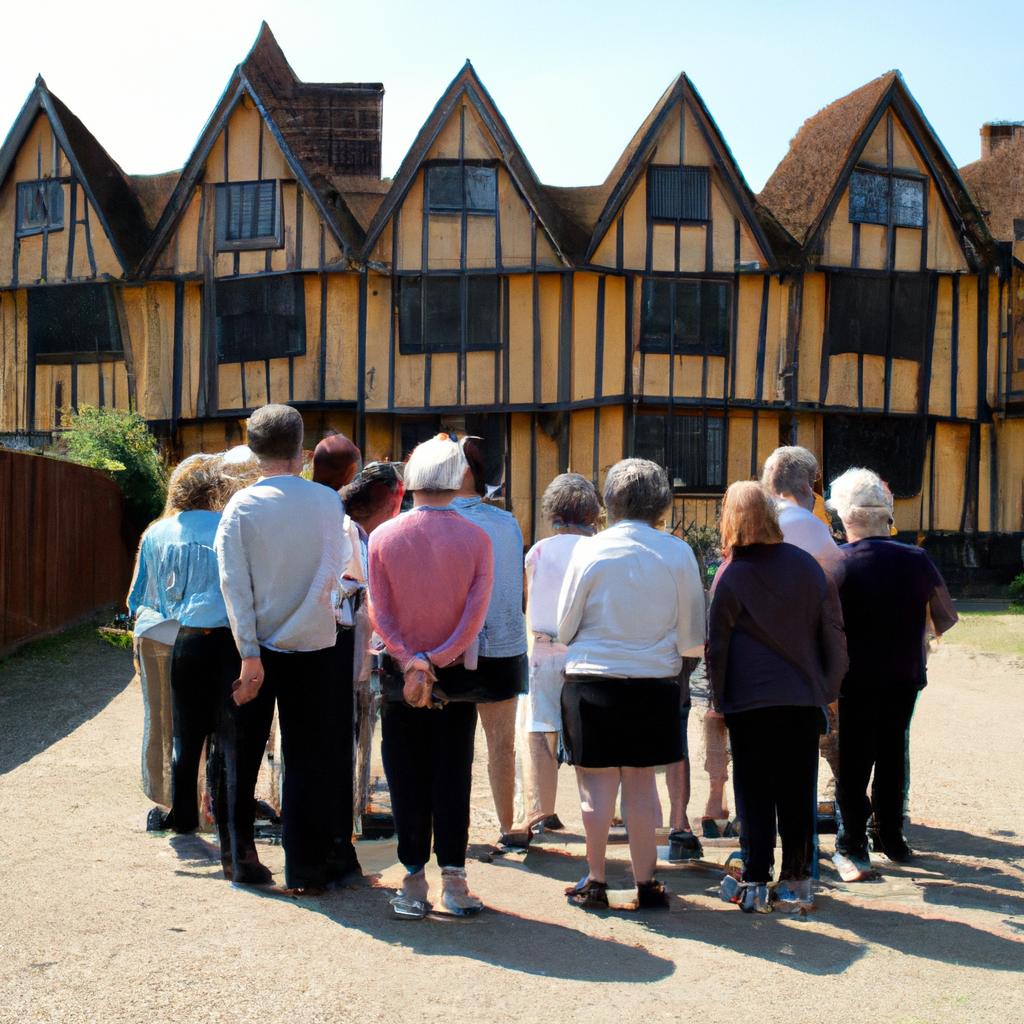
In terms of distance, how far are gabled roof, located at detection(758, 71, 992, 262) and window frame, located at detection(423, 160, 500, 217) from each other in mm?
5559

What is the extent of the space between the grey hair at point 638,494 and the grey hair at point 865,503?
3.85 feet

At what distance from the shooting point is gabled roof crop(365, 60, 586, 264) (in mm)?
22969

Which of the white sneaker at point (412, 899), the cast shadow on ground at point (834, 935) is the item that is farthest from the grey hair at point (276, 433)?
the cast shadow on ground at point (834, 935)

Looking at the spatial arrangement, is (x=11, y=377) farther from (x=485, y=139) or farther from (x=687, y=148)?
(x=687, y=148)

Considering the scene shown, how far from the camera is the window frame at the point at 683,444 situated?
77.3 ft

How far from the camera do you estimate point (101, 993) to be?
4113mm

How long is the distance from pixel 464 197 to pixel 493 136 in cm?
116

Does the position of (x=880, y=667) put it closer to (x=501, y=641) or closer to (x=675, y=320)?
(x=501, y=641)

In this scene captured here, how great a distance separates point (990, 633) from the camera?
56.5 feet

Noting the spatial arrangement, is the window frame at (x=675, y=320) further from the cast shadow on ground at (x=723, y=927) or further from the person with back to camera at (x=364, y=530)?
the cast shadow on ground at (x=723, y=927)

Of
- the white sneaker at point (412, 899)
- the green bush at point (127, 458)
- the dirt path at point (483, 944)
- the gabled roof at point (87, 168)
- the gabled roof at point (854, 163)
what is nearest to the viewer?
the dirt path at point (483, 944)

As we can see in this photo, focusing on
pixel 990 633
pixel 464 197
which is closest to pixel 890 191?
pixel 464 197

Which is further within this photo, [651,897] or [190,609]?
[190,609]

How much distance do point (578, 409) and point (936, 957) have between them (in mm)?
18867
